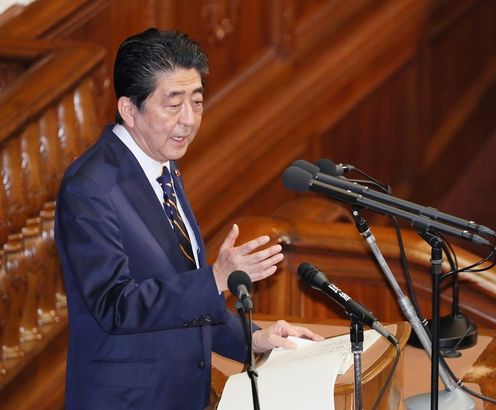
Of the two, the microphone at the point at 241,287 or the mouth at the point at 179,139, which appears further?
the mouth at the point at 179,139

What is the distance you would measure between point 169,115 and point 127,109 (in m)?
0.11

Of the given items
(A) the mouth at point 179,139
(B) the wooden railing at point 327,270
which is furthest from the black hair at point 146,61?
(B) the wooden railing at point 327,270

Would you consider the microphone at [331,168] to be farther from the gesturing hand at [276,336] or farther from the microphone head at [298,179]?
the gesturing hand at [276,336]

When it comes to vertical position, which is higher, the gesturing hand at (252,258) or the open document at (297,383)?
the gesturing hand at (252,258)

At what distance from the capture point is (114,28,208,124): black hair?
2.68m

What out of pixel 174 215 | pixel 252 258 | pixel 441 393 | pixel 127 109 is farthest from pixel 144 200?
pixel 441 393

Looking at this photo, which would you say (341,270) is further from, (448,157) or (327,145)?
(448,157)

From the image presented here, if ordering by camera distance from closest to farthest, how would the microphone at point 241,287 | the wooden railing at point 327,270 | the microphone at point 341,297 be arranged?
the microphone at point 241,287
the microphone at point 341,297
the wooden railing at point 327,270

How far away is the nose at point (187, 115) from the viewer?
8.90 ft

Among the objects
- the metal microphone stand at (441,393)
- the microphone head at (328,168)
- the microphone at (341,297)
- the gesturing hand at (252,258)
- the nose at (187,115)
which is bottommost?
the metal microphone stand at (441,393)

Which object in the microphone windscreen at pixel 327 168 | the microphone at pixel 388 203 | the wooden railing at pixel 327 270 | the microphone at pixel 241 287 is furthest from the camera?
the wooden railing at pixel 327 270

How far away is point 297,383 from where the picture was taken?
234 cm

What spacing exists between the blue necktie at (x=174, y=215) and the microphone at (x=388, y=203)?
0.43 m

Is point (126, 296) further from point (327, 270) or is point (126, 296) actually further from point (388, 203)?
point (327, 270)
